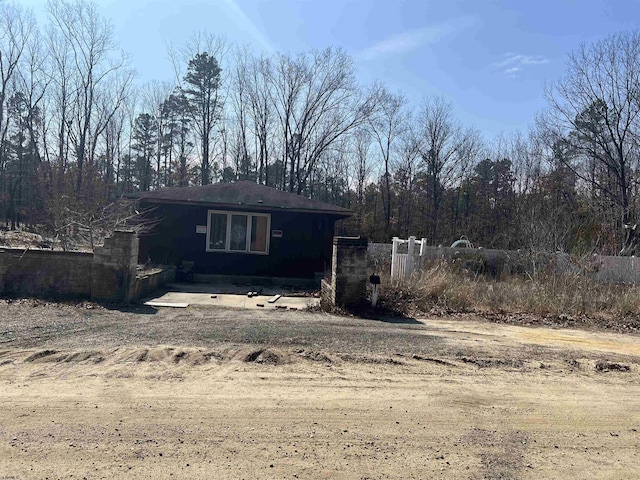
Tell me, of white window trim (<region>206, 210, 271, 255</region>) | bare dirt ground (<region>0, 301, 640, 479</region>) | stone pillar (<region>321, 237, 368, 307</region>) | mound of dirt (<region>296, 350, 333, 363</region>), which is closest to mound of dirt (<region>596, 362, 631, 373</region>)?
bare dirt ground (<region>0, 301, 640, 479</region>)

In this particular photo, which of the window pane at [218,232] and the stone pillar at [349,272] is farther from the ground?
the window pane at [218,232]

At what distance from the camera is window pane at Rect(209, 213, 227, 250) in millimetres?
14734

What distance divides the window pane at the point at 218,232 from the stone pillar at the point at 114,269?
5.27m

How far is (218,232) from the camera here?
14805 millimetres

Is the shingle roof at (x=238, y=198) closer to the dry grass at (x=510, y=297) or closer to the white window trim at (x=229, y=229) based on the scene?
the white window trim at (x=229, y=229)

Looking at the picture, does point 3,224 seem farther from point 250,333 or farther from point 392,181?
point 250,333

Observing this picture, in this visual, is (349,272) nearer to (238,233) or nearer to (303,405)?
(303,405)

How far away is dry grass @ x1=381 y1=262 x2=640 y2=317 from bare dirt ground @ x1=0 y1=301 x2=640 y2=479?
3.02 m

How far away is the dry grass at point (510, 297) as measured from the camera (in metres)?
10.4

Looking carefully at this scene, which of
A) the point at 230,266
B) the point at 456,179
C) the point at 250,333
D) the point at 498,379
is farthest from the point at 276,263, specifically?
the point at 456,179

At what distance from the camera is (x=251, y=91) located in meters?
34.3

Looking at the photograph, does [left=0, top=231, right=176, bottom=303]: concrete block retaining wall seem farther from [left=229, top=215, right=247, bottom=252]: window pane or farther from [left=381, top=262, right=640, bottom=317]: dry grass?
[left=381, top=262, right=640, bottom=317]: dry grass

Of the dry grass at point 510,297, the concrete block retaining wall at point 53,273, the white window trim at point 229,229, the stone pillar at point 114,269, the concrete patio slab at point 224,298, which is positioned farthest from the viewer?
the white window trim at point 229,229

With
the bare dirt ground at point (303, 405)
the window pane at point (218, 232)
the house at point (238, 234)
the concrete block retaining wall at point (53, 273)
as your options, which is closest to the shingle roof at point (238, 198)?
the house at point (238, 234)
